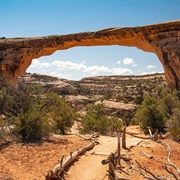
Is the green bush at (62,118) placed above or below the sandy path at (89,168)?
above

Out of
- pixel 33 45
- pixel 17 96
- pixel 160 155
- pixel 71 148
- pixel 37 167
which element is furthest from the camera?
pixel 33 45

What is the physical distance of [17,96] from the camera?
11469 millimetres

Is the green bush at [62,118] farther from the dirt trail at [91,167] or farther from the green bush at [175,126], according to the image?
the green bush at [175,126]

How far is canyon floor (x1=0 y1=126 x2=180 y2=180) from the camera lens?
6.77 metres

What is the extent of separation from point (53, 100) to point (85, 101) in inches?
928

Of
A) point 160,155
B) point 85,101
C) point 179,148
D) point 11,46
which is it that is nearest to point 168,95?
point 179,148

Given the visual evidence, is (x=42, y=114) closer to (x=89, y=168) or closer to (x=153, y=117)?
(x=89, y=168)

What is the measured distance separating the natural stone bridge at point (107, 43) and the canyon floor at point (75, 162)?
3.31 metres

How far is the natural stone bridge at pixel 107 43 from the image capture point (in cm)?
943

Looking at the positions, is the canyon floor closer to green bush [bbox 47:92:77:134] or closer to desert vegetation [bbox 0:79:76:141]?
desert vegetation [bbox 0:79:76:141]

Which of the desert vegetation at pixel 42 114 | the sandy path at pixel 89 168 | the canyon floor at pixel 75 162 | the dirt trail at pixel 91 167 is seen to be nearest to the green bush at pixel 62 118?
the desert vegetation at pixel 42 114

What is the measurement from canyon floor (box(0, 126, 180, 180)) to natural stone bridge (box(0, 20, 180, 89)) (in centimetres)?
331

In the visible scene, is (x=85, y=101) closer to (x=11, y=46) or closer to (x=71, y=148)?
(x=11, y=46)

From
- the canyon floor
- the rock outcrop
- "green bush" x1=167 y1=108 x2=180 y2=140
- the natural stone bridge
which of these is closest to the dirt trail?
the canyon floor
